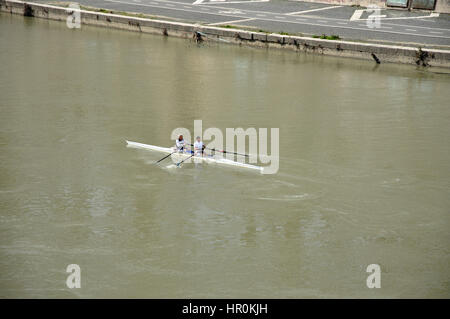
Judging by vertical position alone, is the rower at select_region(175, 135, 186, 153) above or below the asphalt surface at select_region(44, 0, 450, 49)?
below

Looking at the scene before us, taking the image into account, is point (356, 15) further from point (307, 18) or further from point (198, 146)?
point (198, 146)

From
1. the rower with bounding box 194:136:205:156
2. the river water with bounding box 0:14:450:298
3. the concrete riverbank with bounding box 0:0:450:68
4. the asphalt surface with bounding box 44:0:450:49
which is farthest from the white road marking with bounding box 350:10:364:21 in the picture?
the rower with bounding box 194:136:205:156

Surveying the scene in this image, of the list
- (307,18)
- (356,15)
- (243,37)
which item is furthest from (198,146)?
(356,15)

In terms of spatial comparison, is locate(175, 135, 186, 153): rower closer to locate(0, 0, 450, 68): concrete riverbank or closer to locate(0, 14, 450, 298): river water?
locate(0, 14, 450, 298): river water

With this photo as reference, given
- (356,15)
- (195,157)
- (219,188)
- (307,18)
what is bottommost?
(219,188)

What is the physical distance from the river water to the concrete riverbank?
6.51ft

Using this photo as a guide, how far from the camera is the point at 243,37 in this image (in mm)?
31828

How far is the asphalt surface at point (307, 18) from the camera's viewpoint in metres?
31.4

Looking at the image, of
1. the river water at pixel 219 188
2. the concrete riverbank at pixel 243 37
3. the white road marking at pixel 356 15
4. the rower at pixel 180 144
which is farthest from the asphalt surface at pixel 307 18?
the rower at pixel 180 144

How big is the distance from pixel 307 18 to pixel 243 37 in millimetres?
4800

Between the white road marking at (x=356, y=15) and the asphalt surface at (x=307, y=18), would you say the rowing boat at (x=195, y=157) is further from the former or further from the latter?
the white road marking at (x=356, y=15)

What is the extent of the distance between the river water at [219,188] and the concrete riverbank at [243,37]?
78.1 inches

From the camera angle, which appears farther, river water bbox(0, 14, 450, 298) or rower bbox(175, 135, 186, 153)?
rower bbox(175, 135, 186, 153)

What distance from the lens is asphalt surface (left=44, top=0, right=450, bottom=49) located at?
31.4 meters
